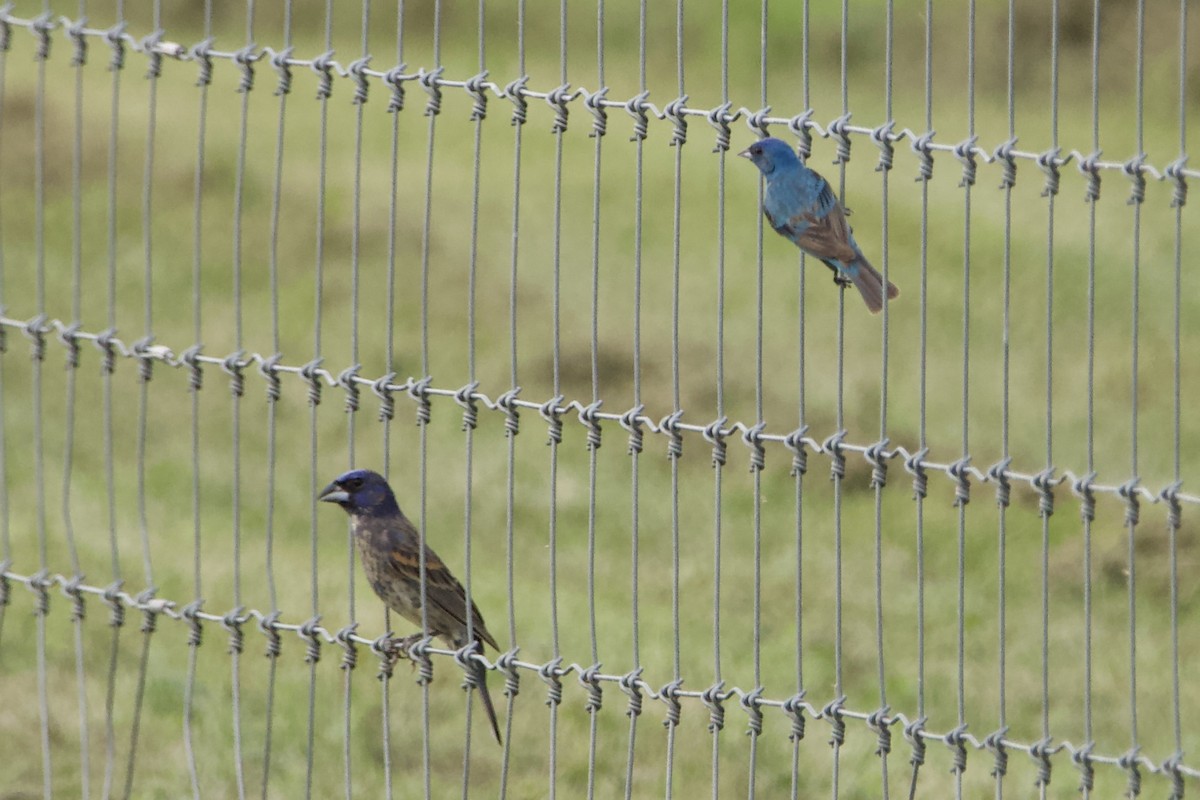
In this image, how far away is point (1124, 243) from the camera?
37.8 feet

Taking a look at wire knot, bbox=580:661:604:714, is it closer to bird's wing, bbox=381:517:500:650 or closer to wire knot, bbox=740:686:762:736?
wire knot, bbox=740:686:762:736

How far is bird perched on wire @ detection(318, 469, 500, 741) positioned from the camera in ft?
20.1

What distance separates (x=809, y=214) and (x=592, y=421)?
2.54ft

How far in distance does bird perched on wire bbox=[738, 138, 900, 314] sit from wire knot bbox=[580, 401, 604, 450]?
0.66 meters

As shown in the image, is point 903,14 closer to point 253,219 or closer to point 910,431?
point 253,219

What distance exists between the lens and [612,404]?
34.9ft

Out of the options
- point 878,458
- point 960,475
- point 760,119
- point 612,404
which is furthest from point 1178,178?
point 612,404

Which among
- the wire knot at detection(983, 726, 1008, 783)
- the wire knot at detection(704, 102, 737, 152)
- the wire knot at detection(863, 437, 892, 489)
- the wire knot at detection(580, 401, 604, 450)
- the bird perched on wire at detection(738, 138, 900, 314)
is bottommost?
Result: the wire knot at detection(983, 726, 1008, 783)

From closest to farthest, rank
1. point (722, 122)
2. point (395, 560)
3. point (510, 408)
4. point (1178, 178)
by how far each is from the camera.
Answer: point (1178, 178)
point (722, 122)
point (510, 408)
point (395, 560)

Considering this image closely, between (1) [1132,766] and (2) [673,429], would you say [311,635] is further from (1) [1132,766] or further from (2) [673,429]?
A: (1) [1132,766]

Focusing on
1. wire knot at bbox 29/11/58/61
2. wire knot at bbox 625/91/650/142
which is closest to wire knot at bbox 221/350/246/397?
wire knot at bbox 29/11/58/61

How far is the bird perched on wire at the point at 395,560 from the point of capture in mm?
6137

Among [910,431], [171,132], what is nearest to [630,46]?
[171,132]

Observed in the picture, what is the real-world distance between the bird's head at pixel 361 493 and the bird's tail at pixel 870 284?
1810 millimetres
